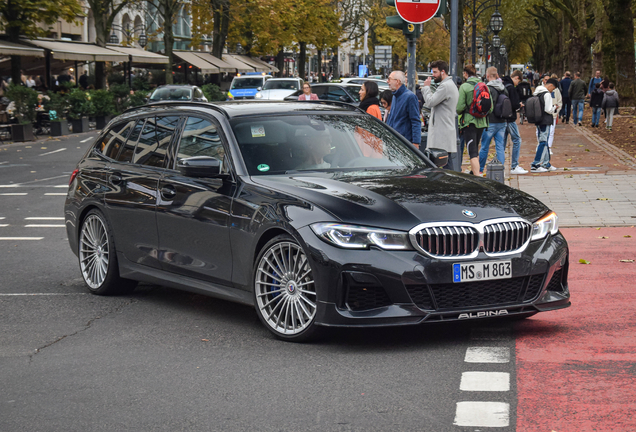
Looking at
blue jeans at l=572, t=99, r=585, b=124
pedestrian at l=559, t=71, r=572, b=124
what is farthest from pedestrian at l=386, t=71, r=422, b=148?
pedestrian at l=559, t=71, r=572, b=124

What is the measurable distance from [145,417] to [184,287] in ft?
7.96

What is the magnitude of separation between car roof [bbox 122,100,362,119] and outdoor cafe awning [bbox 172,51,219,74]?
167 ft

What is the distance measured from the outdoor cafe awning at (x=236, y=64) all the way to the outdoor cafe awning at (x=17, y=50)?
30.9 m

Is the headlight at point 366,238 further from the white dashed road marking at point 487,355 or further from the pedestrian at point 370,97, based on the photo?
the pedestrian at point 370,97

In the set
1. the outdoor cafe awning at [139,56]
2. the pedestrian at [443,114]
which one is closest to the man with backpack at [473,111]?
the pedestrian at [443,114]

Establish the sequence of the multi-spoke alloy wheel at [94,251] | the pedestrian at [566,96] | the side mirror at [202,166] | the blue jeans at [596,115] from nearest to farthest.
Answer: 1. the side mirror at [202,166]
2. the multi-spoke alloy wheel at [94,251]
3. the blue jeans at [596,115]
4. the pedestrian at [566,96]

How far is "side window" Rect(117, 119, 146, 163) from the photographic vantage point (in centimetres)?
792

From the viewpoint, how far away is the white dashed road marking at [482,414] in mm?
4410

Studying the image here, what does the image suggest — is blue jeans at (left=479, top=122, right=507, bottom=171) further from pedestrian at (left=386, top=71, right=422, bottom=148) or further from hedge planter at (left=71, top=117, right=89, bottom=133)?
hedge planter at (left=71, top=117, right=89, bottom=133)

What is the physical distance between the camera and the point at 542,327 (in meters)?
6.44

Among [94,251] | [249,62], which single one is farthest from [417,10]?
[249,62]

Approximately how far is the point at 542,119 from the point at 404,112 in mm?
6041

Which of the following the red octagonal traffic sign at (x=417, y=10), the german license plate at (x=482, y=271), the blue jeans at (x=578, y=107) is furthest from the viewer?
the blue jeans at (x=578, y=107)

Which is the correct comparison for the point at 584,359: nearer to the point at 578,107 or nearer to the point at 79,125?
the point at 578,107
